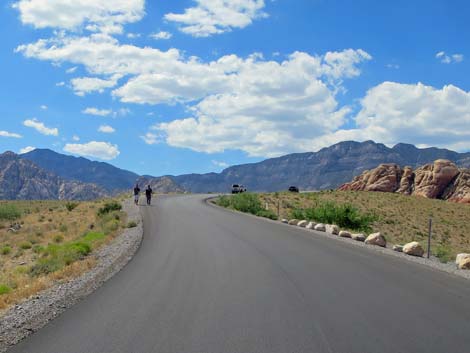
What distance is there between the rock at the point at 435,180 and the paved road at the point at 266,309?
260 ft

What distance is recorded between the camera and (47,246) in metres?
26.2

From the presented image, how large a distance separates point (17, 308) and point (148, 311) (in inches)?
116

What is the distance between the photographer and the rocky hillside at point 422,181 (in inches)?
3462

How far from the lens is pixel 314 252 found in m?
16.9

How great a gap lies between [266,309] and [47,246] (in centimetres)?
2030

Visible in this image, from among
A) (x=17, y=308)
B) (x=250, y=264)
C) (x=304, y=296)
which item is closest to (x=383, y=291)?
(x=304, y=296)

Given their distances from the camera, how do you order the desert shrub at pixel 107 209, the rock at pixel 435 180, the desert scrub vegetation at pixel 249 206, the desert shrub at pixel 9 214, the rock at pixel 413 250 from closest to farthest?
the rock at pixel 413 250 → the desert shrub at pixel 107 209 → the desert scrub vegetation at pixel 249 206 → the desert shrub at pixel 9 214 → the rock at pixel 435 180

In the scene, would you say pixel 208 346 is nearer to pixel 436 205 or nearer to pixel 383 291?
pixel 383 291

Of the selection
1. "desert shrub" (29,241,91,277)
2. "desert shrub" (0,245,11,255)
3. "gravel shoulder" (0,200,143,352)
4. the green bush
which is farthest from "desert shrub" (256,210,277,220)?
"gravel shoulder" (0,200,143,352)

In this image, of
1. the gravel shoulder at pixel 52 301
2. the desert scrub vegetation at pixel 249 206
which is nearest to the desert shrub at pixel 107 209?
the desert scrub vegetation at pixel 249 206

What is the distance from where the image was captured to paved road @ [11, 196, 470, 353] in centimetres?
691

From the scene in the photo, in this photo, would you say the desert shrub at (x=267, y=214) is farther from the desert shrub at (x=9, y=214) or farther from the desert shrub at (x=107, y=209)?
the desert shrub at (x=9, y=214)

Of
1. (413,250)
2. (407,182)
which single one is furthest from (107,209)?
(407,182)

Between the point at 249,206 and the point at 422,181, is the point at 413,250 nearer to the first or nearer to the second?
the point at 249,206
